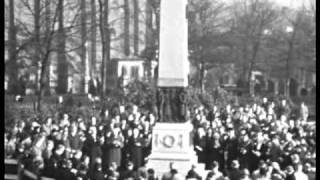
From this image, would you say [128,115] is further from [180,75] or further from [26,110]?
[180,75]

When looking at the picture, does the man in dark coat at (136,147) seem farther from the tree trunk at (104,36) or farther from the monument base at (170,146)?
the tree trunk at (104,36)

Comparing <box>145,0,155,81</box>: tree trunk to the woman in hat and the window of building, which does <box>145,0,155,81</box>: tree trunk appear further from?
the woman in hat

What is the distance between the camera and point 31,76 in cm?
1738

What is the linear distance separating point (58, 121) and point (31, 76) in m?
3.54

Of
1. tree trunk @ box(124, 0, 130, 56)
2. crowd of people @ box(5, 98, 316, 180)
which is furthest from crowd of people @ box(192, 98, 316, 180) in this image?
tree trunk @ box(124, 0, 130, 56)

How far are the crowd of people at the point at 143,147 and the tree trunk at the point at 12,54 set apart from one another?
6.06 ft

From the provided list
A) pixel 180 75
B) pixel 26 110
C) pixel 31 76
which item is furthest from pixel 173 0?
pixel 31 76

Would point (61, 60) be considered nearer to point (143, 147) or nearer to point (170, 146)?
point (143, 147)

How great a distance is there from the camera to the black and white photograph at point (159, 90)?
10523 millimetres

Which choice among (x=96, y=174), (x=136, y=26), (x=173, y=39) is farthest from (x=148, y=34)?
(x=96, y=174)

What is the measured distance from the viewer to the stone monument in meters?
10.8

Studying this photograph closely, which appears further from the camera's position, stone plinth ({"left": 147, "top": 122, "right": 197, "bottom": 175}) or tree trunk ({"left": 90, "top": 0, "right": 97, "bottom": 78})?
tree trunk ({"left": 90, "top": 0, "right": 97, "bottom": 78})

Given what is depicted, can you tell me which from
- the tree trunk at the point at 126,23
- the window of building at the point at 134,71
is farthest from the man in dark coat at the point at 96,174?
the tree trunk at the point at 126,23

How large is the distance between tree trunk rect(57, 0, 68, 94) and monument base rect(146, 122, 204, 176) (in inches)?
267
